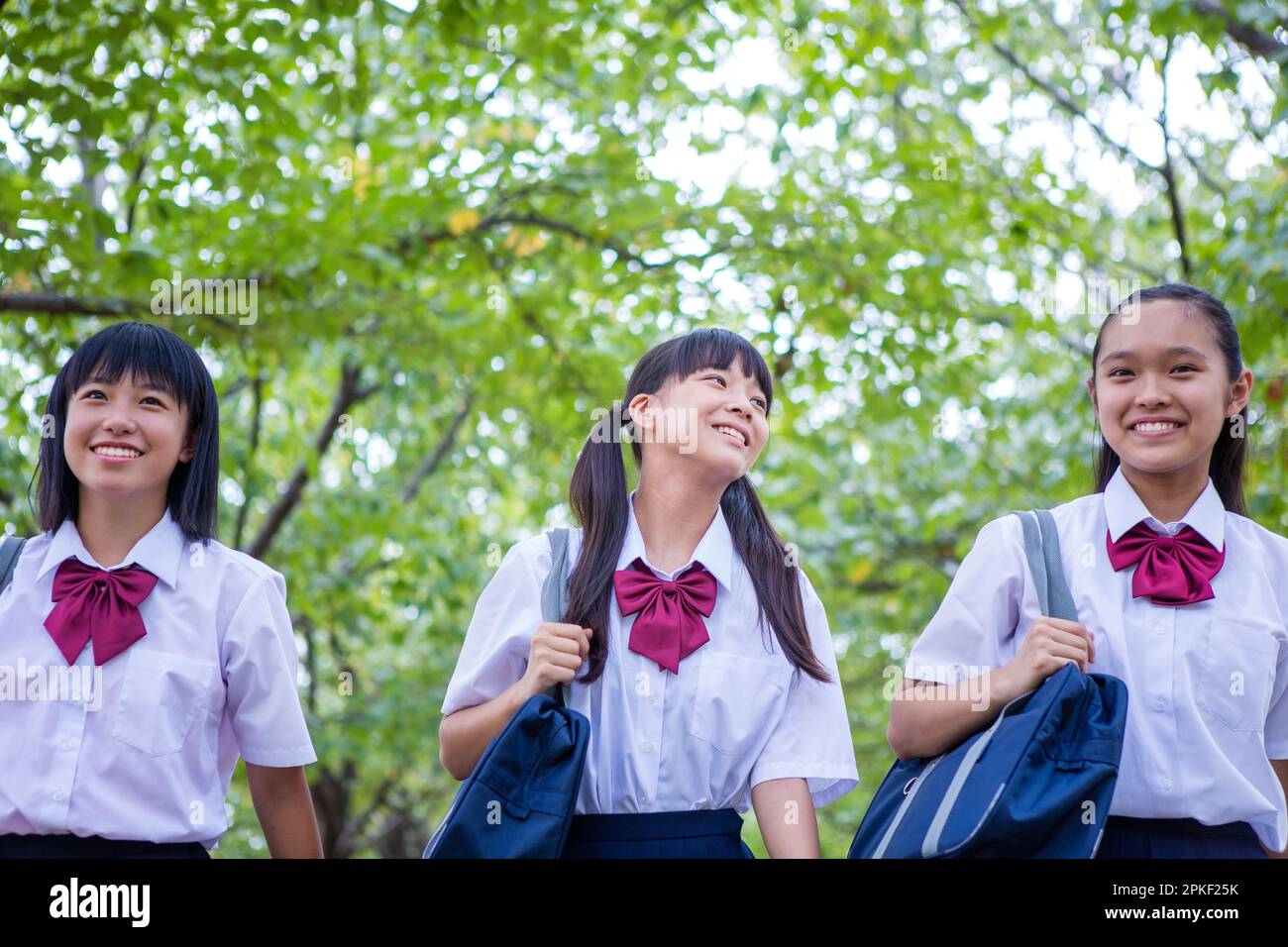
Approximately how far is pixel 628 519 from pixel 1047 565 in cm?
89

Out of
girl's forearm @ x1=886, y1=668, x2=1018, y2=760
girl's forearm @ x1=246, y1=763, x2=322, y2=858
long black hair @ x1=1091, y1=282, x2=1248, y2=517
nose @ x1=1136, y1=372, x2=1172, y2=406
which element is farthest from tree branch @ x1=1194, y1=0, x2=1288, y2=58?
girl's forearm @ x1=246, y1=763, x2=322, y2=858

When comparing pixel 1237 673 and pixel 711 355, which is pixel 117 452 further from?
pixel 1237 673

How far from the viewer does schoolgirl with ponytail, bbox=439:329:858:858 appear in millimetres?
2631

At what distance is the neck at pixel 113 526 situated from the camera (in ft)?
9.25

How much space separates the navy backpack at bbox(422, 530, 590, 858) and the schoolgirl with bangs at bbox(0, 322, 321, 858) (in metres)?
0.46

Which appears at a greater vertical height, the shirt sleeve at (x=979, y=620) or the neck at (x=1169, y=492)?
the neck at (x=1169, y=492)

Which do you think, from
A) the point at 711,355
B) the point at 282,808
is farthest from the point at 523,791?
the point at 711,355

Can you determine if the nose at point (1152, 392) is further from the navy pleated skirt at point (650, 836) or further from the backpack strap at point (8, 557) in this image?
the backpack strap at point (8, 557)

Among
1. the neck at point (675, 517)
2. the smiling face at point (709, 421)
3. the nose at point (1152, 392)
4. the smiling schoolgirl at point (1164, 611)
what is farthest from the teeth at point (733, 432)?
the nose at point (1152, 392)

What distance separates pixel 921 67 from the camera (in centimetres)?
845

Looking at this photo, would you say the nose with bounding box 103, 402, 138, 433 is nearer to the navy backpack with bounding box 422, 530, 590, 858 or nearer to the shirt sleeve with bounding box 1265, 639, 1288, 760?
the navy backpack with bounding box 422, 530, 590, 858

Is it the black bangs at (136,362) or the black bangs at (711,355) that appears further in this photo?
the black bangs at (711,355)
